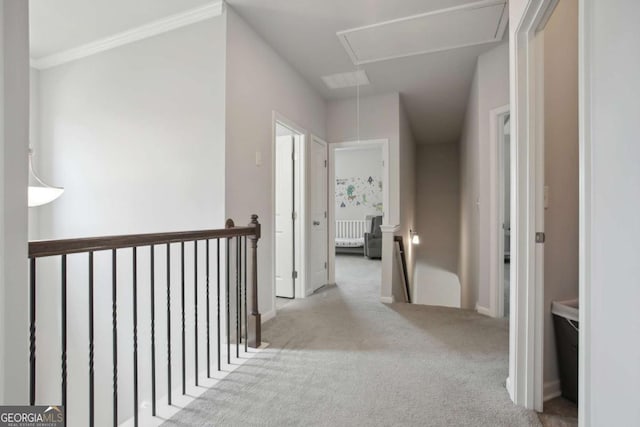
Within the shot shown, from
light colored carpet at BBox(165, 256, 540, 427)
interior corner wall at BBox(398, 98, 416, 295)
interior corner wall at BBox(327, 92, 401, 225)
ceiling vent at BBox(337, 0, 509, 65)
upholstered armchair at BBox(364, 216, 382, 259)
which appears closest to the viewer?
light colored carpet at BBox(165, 256, 540, 427)

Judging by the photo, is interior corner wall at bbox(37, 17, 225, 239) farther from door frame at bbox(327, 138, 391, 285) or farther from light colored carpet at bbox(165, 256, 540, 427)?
door frame at bbox(327, 138, 391, 285)

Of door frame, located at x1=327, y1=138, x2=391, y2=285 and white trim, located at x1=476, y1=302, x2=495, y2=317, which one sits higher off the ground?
door frame, located at x1=327, y1=138, x2=391, y2=285

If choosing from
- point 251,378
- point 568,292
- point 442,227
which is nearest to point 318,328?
point 251,378

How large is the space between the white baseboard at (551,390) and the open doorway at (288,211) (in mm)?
2548

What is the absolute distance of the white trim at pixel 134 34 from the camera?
2.42m

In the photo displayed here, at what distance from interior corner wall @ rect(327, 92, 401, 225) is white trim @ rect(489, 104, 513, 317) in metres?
1.23

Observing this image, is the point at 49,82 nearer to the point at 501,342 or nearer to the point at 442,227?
the point at 501,342

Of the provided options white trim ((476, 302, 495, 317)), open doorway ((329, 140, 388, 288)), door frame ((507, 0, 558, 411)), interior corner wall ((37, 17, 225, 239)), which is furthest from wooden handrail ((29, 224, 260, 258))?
open doorway ((329, 140, 388, 288))

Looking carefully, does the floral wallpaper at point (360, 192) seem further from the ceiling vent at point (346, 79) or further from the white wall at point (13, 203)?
the white wall at point (13, 203)

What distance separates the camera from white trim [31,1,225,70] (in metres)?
2.42

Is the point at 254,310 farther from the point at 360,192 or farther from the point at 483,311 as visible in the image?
the point at 360,192

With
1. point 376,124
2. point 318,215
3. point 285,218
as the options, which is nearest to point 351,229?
point 318,215

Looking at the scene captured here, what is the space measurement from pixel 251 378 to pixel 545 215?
194 cm
